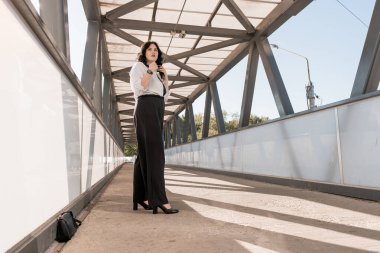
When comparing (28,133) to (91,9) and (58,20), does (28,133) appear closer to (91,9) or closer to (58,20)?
(58,20)

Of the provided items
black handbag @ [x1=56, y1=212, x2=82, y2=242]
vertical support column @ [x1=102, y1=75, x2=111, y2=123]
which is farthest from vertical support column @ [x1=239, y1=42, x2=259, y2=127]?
black handbag @ [x1=56, y1=212, x2=82, y2=242]

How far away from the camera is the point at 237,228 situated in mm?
2697

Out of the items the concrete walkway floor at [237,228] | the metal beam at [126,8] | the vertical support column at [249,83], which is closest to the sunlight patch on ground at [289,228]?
the concrete walkway floor at [237,228]

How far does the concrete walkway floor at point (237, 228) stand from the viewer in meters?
2.15

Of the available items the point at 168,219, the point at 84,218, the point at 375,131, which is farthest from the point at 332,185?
the point at 84,218

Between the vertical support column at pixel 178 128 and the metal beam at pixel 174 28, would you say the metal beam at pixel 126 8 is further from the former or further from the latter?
the vertical support column at pixel 178 128

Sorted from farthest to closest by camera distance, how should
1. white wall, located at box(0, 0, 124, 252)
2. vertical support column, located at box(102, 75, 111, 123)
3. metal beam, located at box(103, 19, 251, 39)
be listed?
vertical support column, located at box(102, 75, 111, 123), metal beam, located at box(103, 19, 251, 39), white wall, located at box(0, 0, 124, 252)

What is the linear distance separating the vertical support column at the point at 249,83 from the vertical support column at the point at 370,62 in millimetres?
5779

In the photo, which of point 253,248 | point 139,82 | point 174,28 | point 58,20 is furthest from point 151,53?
point 174,28

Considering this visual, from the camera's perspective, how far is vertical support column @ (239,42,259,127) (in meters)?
11.1

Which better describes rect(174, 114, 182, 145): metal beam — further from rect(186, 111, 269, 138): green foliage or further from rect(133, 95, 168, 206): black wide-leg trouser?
rect(186, 111, 269, 138): green foliage

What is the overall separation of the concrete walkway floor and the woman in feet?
0.56

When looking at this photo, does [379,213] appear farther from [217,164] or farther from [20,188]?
[217,164]

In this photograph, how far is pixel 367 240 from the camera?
7.37 feet
